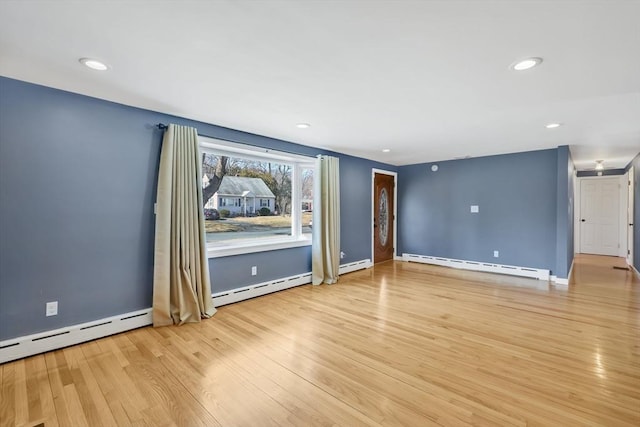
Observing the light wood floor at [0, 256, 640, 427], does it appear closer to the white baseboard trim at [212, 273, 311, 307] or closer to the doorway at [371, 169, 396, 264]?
the white baseboard trim at [212, 273, 311, 307]

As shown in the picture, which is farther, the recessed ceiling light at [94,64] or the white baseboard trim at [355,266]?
the white baseboard trim at [355,266]

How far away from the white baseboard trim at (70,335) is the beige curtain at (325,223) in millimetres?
2584

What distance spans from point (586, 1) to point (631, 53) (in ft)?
2.86

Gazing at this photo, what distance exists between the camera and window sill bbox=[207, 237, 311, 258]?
375 centimetres

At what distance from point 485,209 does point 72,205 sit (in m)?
6.58

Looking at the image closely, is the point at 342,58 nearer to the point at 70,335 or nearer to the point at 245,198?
the point at 245,198

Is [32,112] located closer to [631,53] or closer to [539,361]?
[631,53]

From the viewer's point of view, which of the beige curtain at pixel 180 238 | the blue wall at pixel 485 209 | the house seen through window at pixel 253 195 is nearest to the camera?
the beige curtain at pixel 180 238

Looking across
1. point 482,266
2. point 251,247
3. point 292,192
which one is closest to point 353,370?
point 251,247

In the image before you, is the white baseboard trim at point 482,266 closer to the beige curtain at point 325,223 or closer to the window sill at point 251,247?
the beige curtain at point 325,223

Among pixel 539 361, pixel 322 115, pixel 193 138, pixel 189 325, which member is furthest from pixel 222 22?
pixel 539 361

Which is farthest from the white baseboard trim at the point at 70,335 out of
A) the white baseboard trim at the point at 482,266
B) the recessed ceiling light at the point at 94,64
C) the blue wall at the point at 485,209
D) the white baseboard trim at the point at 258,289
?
the blue wall at the point at 485,209

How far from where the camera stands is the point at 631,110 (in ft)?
9.79

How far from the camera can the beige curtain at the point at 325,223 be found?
4.87 meters
